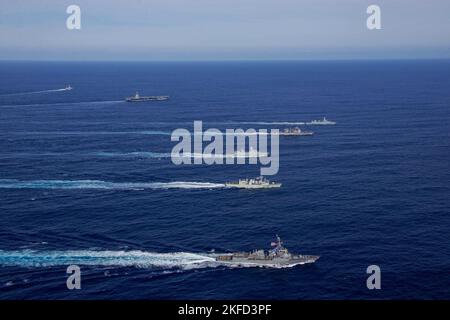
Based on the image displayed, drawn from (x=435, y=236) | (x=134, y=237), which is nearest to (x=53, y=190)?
(x=134, y=237)

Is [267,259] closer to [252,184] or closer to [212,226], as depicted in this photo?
[212,226]

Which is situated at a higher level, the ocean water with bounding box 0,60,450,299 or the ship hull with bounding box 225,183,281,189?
the ship hull with bounding box 225,183,281,189

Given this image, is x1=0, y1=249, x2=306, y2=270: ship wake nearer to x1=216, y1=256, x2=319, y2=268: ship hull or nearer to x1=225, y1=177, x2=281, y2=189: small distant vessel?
x1=216, y1=256, x2=319, y2=268: ship hull

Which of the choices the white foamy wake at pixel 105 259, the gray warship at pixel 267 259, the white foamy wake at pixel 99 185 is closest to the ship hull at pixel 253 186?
the white foamy wake at pixel 99 185

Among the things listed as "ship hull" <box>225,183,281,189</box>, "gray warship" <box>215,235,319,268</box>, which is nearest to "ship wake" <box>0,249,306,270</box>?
"gray warship" <box>215,235,319,268</box>

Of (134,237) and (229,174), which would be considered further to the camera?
(229,174)

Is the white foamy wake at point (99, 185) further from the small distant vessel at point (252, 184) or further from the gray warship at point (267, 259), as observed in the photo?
the gray warship at point (267, 259)
